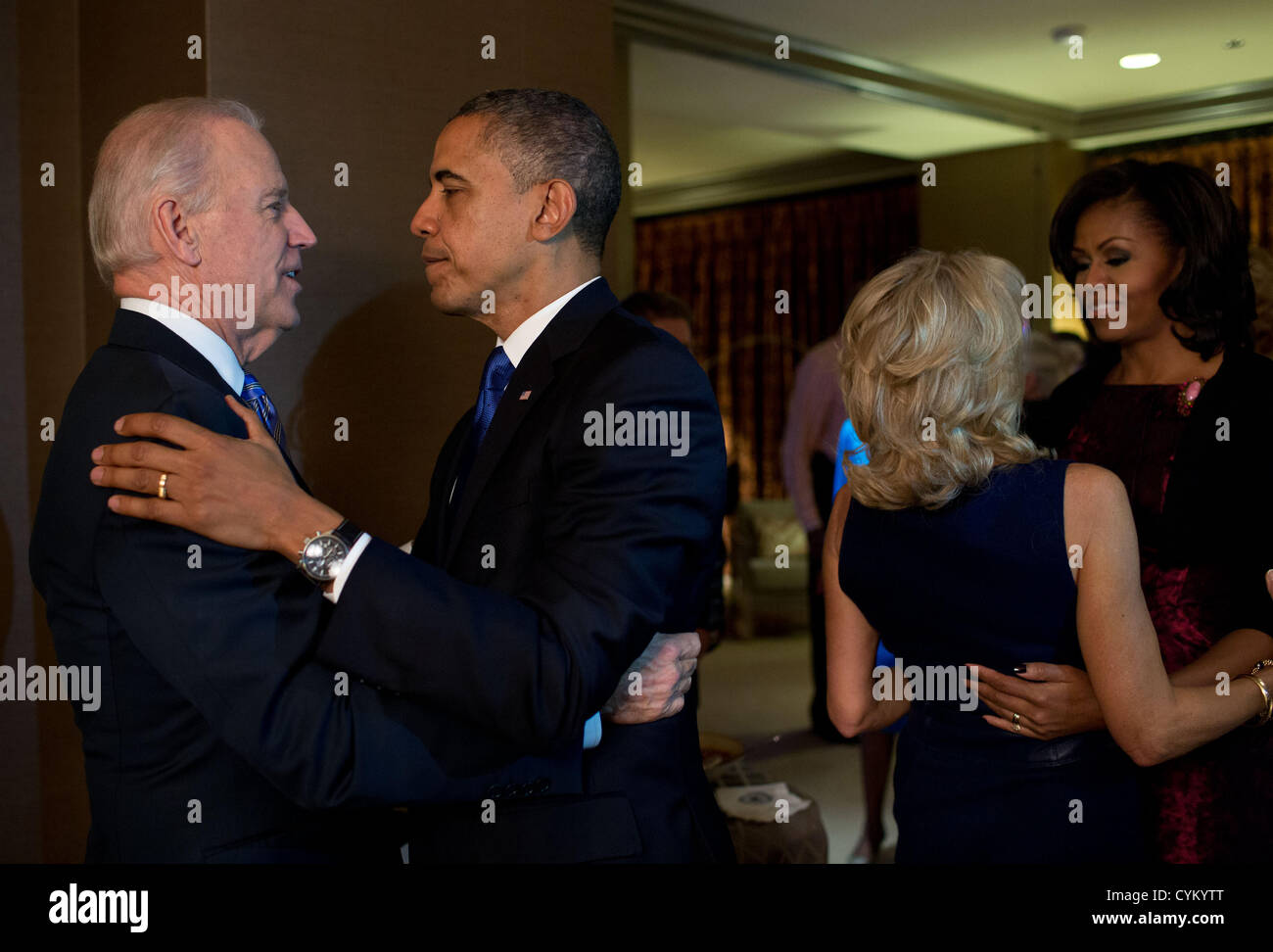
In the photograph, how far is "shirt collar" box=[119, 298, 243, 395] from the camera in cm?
144

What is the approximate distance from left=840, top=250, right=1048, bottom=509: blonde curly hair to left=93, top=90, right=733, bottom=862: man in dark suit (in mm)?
305

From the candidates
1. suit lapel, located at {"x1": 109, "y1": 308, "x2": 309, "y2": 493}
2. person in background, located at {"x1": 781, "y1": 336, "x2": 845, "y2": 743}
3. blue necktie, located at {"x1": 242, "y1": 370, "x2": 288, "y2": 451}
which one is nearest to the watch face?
suit lapel, located at {"x1": 109, "y1": 308, "x2": 309, "y2": 493}

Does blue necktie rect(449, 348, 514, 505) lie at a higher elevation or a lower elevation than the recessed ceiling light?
lower

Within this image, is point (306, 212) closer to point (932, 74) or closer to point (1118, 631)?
point (1118, 631)

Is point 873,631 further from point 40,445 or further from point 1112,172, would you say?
point 40,445

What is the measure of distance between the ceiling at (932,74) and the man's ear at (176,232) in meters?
4.48

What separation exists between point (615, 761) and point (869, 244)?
9.34 metres

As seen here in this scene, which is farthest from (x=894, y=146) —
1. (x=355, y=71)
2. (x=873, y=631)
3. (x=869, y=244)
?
(x=873, y=631)

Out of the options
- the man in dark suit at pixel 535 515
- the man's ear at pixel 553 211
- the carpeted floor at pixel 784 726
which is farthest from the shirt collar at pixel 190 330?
the carpeted floor at pixel 784 726

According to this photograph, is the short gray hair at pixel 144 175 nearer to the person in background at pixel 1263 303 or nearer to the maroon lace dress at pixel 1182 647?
the maroon lace dress at pixel 1182 647

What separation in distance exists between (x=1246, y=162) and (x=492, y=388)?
817 centimetres

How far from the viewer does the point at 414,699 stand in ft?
4.34

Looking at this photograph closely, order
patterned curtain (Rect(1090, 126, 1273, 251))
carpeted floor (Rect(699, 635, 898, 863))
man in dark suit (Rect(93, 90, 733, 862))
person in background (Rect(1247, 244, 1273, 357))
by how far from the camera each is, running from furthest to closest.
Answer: patterned curtain (Rect(1090, 126, 1273, 251)) → carpeted floor (Rect(699, 635, 898, 863)) → person in background (Rect(1247, 244, 1273, 357)) → man in dark suit (Rect(93, 90, 733, 862))

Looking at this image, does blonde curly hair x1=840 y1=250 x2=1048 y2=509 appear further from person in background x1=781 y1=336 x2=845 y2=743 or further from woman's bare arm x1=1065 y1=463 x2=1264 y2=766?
person in background x1=781 y1=336 x2=845 y2=743
